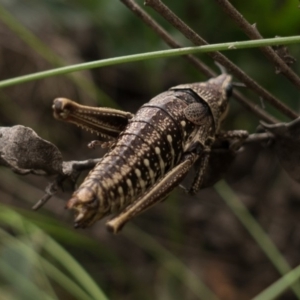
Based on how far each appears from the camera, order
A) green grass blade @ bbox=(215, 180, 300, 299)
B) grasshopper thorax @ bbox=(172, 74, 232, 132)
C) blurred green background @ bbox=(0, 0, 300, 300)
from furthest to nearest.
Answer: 1. blurred green background @ bbox=(0, 0, 300, 300)
2. green grass blade @ bbox=(215, 180, 300, 299)
3. grasshopper thorax @ bbox=(172, 74, 232, 132)

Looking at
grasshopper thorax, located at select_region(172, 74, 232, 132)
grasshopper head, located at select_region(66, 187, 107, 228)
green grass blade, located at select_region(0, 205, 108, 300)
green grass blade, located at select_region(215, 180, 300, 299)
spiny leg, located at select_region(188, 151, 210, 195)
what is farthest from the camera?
green grass blade, located at select_region(215, 180, 300, 299)

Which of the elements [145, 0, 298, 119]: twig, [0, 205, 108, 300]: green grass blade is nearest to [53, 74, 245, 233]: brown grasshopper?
[145, 0, 298, 119]: twig

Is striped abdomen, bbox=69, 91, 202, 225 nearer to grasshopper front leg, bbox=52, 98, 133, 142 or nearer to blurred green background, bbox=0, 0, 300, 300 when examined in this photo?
grasshopper front leg, bbox=52, 98, 133, 142

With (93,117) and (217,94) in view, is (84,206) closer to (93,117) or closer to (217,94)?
(93,117)

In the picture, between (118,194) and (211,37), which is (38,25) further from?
(118,194)

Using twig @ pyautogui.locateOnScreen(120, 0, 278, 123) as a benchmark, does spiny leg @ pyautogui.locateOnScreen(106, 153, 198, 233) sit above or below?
below

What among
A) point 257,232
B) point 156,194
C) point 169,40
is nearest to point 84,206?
point 156,194
